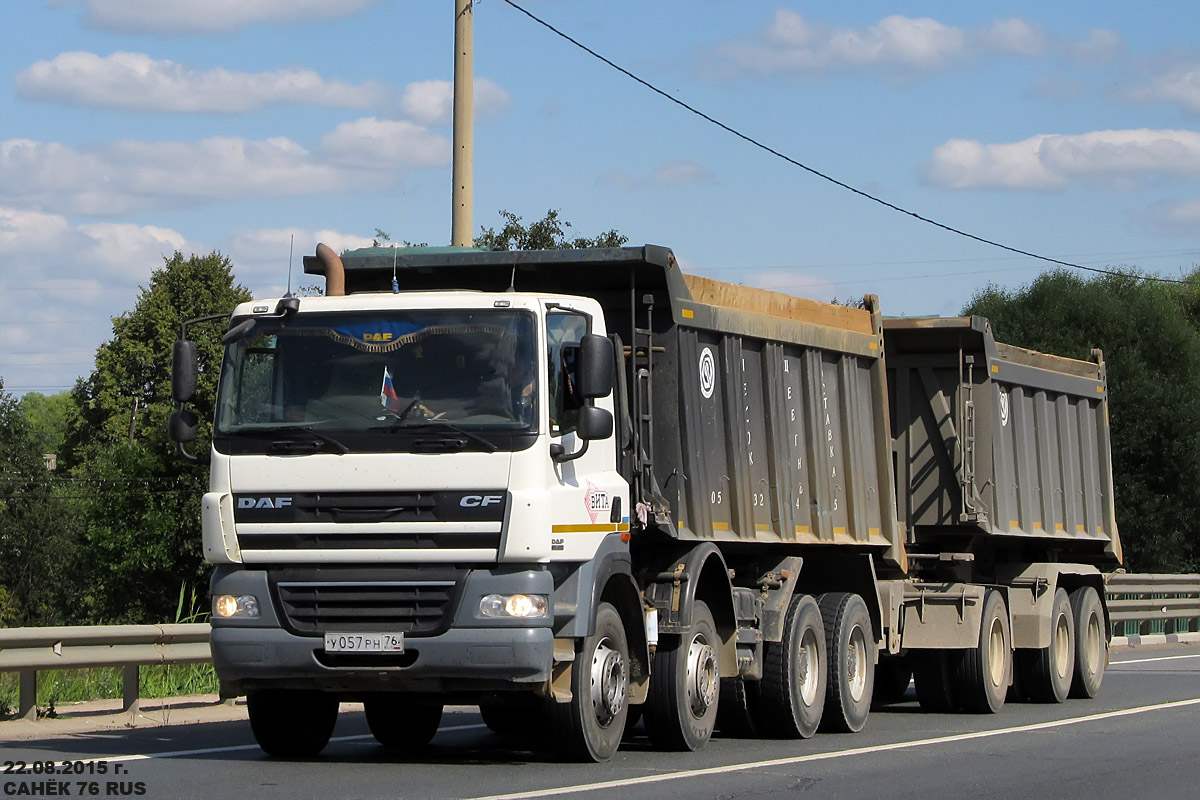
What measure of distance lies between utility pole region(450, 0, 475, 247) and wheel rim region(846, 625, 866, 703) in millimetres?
5220

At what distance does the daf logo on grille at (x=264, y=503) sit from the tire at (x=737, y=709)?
4.33m

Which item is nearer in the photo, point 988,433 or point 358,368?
point 358,368

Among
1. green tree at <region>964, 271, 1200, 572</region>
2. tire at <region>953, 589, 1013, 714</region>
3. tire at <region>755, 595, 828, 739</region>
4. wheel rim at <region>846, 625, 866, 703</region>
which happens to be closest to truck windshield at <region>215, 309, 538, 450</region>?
tire at <region>755, 595, 828, 739</region>

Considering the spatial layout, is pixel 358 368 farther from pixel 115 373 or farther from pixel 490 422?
pixel 115 373

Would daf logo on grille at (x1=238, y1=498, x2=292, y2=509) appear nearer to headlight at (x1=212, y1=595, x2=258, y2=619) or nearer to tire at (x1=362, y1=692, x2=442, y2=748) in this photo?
headlight at (x1=212, y1=595, x2=258, y2=619)

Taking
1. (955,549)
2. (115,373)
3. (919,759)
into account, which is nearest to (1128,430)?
(955,549)

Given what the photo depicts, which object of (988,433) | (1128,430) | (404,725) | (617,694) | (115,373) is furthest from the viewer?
(115,373)

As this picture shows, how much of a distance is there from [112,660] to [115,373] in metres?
61.1

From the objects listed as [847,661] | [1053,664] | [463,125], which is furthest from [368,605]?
[1053,664]

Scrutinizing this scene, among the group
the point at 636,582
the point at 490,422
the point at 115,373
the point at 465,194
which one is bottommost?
the point at 636,582

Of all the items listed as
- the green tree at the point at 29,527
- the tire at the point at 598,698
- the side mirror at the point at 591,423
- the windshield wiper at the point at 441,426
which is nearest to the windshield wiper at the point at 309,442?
the windshield wiper at the point at 441,426

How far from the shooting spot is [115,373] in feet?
235

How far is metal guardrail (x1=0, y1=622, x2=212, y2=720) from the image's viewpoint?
40.1ft

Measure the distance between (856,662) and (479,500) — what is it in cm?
555
